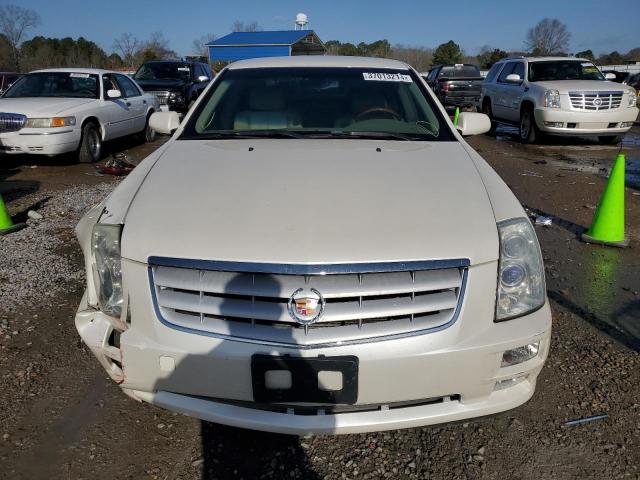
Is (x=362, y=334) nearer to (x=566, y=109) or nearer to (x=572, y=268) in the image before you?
(x=572, y=268)

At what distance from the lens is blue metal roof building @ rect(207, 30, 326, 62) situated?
39594 mm

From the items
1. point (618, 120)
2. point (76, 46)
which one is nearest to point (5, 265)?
point (618, 120)

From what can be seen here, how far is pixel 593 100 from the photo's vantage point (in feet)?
34.7

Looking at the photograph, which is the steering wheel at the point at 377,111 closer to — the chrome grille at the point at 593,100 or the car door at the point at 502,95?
the chrome grille at the point at 593,100

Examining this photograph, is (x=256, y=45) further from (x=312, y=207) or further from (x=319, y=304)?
(x=319, y=304)

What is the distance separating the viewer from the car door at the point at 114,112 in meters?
9.34

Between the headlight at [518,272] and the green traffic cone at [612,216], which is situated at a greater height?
the headlight at [518,272]

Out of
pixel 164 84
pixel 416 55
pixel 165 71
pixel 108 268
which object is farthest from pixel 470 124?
pixel 416 55

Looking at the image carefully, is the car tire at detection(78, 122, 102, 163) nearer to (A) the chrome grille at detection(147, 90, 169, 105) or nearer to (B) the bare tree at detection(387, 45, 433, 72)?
(A) the chrome grille at detection(147, 90, 169, 105)

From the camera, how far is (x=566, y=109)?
10.6m

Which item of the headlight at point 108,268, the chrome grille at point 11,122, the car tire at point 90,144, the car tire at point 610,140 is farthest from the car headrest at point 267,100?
the car tire at point 610,140

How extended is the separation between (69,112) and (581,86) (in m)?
9.77

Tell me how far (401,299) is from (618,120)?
11.0 metres

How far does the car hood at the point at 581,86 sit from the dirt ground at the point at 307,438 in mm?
8191
